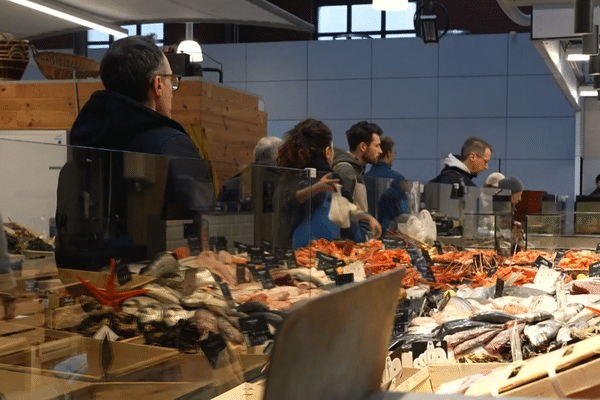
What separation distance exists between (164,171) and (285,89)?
39.5ft

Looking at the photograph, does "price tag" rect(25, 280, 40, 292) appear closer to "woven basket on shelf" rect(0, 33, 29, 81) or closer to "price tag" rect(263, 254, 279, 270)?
"price tag" rect(263, 254, 279, 270)

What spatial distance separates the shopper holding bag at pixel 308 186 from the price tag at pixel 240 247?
288 millimetres

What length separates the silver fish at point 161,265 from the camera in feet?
5.62

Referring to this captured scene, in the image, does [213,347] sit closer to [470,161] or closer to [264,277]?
[264,277]

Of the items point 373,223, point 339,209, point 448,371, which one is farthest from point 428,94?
point 448,371

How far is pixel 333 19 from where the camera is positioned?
47.6 ft

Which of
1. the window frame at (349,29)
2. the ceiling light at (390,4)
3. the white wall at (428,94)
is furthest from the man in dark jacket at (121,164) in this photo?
the window frame at (349,29)

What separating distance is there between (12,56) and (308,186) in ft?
12.4

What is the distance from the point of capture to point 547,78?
12.6m

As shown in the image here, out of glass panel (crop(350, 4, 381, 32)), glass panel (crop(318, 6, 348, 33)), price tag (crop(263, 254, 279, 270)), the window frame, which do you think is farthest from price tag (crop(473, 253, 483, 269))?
glass panel (crop(318, 6, 348, 33))

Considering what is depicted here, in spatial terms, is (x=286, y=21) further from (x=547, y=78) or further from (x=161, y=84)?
(x=547, y=78)

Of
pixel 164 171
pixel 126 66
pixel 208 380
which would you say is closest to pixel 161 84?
pixel 126 66

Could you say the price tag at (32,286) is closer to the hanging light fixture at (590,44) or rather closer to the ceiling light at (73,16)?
the ceiling light at (73,16)

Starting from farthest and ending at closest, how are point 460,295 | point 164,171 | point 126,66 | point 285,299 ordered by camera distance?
point 460,295 < point 126,66 < point 285,299 < point 164,171
